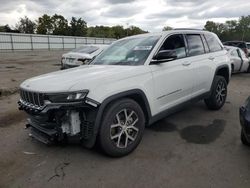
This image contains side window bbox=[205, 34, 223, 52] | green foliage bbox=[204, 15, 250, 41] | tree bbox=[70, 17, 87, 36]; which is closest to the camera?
side window bbox=[205, 34, 223, 52]

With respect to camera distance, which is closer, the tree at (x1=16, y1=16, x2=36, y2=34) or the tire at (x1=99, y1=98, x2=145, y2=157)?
the tire at (x1=99, y1=98, x2=145, y2=157)

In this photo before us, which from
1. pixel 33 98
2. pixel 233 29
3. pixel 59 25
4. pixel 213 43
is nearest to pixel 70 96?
pixel 33 98

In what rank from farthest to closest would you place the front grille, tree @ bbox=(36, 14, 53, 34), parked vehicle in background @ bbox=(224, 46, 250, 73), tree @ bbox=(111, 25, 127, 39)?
tree @ bbox=(111, 25, 127, 39) → tree @ bbox=(36, 14, 53, 34) → parked vehicle in background @ bbox=(224, 46, 250, 73) → the front grille

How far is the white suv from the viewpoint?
3014 mm

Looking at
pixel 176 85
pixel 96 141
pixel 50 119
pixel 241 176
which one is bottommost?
pixel 241 176

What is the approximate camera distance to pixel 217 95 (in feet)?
18.2

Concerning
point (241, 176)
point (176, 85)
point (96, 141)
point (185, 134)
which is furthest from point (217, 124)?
point (96, 141)

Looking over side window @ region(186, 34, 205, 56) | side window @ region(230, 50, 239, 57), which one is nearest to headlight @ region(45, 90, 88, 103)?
side window @ region(186, 34, 205, 56)

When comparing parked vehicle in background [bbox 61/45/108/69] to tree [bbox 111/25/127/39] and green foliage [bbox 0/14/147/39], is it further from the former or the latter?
tree [bbox 111/25/127/39]

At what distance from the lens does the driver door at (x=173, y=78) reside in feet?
12.6

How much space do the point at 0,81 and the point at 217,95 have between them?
28.0 feet

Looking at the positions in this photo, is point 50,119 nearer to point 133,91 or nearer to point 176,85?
point 133,91

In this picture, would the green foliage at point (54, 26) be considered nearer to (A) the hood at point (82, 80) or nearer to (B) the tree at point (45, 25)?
(B) the tree at point (45, 25)

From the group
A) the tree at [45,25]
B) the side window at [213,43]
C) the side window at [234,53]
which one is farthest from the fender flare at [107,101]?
the tree at [45,25]
